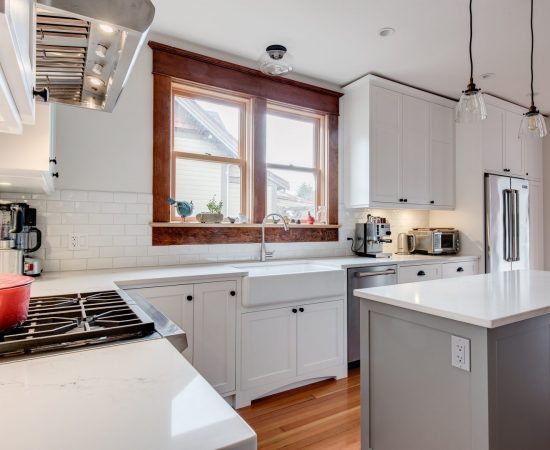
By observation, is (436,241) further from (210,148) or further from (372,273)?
(210,148)

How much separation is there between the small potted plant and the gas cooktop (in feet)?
5.32

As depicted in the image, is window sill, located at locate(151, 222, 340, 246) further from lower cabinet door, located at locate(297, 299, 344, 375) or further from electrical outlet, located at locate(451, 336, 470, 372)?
electrical outlet, located at locate(451, 336, 470, 372)

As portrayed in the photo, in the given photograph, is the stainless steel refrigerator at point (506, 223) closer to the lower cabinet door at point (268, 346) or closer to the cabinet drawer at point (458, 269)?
the cabinet drawer at point (458, 269)

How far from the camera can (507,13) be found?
2525mm

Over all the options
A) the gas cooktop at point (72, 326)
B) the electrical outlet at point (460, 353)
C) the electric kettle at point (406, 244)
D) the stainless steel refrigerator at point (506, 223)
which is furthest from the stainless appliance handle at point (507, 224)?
the gas cooktop at point (72, 326)

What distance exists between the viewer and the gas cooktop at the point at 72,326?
874 millimetres

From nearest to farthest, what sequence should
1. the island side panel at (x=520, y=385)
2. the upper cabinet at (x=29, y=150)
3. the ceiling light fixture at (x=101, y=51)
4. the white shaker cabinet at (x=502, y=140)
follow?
the ceiling light fixture at (x=101, y=51) < the island side panel at (x=520, y=385) < the upper cabinet at (x=29, y=150) < the white shaker cabinet at (x=502, y=140)

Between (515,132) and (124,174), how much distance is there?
4.60 m

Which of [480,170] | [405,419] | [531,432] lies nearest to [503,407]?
[531,432]

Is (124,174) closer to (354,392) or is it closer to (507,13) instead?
(354,392)

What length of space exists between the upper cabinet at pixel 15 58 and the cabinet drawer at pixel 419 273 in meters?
3.12

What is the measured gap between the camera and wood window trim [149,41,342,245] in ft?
9.36

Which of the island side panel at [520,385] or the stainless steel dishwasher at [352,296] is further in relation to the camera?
the stainless steel dishwasher at [352,296]

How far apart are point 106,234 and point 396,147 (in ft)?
9.68
